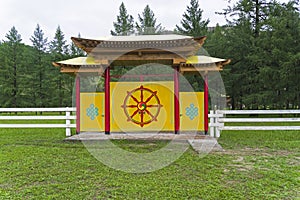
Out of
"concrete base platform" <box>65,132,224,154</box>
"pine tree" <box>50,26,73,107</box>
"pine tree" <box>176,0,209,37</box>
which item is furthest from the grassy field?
"pine tree" <box>50,26,73,107</box>

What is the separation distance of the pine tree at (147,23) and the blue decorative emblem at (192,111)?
14.8 m

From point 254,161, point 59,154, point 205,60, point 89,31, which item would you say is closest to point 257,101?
point 205,60

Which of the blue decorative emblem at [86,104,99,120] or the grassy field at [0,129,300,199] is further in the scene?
the blue decorative emblem at [86,104,99,120]

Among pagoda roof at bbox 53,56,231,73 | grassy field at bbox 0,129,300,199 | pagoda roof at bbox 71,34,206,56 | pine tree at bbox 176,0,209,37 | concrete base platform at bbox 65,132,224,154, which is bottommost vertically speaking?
grassy field at bbox 0,129,300,199

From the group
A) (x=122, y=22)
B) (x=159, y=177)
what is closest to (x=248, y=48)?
(x=122, y=22)

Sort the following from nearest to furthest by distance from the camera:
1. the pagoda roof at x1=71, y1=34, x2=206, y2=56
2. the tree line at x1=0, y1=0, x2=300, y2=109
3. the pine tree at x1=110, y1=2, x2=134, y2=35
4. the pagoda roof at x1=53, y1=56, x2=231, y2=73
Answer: the pagoda roof at x1=71, y1=34, x2=206, y2=56 < the pagoda roof at x1=53, y1=56, x2=231, y2=73 < the tree line at x1=0, y1=0, x2=300, y2=109 < the pine tree at x1=110, y1=2, x2=134, y2=35

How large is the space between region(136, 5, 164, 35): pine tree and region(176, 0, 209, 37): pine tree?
2.23 meters

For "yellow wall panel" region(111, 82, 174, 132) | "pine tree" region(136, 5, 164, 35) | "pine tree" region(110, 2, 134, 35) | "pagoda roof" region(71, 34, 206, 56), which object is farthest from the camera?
"pine tree" region(110, 2, 134, 35)

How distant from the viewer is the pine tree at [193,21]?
796 inches

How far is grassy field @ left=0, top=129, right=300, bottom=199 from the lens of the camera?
10.5ft

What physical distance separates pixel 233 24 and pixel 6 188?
63.0ft

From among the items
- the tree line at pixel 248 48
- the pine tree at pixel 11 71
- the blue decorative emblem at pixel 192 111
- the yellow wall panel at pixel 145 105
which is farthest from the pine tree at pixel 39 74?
the blue decorative emblem at pixel 192 111

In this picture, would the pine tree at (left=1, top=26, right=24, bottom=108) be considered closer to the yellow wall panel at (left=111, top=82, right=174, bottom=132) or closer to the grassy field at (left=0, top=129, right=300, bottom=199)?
the yellow wall panel at (left=111, top=82, right=174, bottom=132)

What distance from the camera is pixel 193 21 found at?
67.2ft
